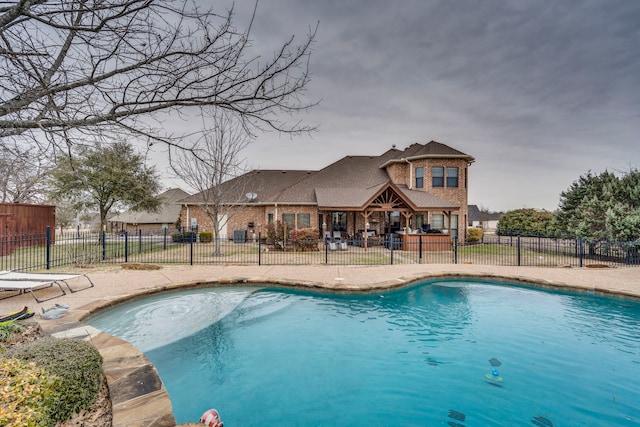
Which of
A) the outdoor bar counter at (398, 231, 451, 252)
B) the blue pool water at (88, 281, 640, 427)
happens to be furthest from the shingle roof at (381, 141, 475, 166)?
the blue pool water at (88, 281, 640, 427)

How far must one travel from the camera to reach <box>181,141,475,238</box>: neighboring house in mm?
19859

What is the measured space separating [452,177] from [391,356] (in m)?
19.0

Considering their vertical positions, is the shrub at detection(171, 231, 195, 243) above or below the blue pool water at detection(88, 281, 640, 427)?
above

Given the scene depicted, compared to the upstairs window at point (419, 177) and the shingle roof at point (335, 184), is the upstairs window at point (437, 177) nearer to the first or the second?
the upstairs window at point (419, 177)

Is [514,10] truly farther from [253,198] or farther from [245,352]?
[253,198]

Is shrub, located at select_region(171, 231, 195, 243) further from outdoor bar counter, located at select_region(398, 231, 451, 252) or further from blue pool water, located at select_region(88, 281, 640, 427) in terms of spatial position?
outdoor bar counter, located at select_region(398, 231, 451, 252)

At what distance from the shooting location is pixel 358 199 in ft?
64.1

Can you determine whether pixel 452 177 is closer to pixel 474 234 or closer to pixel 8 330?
pixel 474 234

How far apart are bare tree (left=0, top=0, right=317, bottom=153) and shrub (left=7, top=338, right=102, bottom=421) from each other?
7.27ft

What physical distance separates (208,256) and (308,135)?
531 inches

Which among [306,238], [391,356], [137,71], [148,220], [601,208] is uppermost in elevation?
[137,71]

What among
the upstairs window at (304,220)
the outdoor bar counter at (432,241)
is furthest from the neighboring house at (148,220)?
the outdoor bar counter at (432,241)

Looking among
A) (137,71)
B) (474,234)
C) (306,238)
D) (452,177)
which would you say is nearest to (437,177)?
(452,177)

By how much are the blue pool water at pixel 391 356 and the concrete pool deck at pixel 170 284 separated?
504 mm
